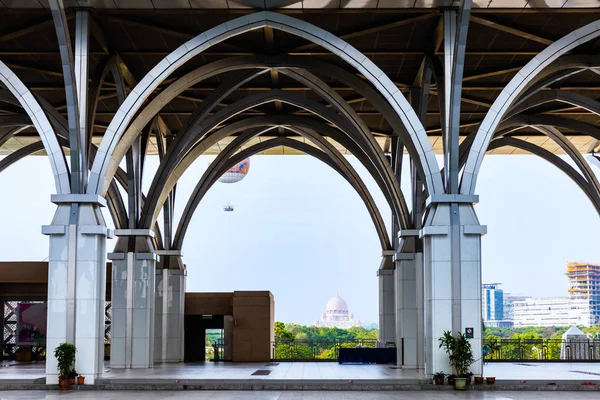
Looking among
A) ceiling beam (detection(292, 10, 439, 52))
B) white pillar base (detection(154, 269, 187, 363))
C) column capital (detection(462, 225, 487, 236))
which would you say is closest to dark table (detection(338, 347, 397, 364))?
white pillar base (detection(154, 269, 187, 363))

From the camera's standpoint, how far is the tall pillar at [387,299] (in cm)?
4266

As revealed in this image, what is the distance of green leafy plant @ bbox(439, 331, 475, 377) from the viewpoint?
24531mm

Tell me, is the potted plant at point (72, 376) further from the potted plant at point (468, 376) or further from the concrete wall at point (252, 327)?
the concrete wall at point (252, 327)

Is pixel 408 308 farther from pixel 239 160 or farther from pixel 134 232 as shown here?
pixel 239 160

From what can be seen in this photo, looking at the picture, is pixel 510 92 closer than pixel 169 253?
Yes

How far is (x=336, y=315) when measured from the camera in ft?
567

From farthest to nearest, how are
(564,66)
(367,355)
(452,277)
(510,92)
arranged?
(367,355) → (564,66) → (510,92) → (452,277)

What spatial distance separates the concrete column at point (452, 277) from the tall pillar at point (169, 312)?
1888 cm

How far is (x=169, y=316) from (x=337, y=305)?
451 feet

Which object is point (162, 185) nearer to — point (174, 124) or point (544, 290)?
point (174, 124)

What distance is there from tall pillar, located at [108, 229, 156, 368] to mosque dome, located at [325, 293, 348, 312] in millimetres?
140706

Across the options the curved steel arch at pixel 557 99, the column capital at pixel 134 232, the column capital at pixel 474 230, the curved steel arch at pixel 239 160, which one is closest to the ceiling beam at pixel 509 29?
the curved steel arch at pixel 557 99

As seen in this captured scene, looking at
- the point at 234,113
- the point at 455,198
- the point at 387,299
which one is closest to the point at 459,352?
the point at 455,198

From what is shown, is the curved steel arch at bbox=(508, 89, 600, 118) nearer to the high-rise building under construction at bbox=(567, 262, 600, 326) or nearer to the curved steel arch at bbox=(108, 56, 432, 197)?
the curved steel arch at bbox=(108, 56, 432, 197)
